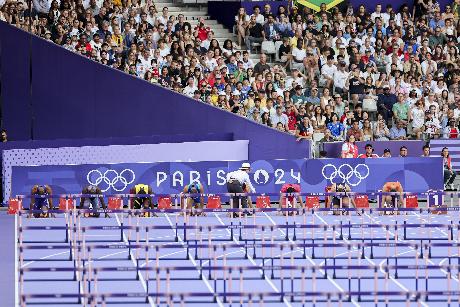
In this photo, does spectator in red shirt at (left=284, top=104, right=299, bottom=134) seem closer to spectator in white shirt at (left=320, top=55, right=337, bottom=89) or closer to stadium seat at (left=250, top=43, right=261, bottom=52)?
spectator in white shirt at (left=320, top=55, right=337, bottom=89)

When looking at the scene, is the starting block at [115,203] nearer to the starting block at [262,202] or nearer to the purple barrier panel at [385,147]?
the starting block at [262,202]

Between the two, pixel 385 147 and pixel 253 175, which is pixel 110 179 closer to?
pixel 253 175

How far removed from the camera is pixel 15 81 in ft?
152

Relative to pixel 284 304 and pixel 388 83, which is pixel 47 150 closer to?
pixel 388 83

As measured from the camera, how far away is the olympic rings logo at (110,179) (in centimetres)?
4294

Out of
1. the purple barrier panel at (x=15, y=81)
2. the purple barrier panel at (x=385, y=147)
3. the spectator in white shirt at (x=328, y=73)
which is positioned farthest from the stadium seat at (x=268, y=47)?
the purple barrier panel at (x=15, y=81)

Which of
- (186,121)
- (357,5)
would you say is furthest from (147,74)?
(357,5)

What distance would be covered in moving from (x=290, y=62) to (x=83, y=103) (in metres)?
7.13

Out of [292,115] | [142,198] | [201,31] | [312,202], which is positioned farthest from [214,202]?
[201,31]

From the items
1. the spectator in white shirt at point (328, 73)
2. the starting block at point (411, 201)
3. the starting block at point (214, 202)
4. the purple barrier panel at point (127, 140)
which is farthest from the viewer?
the spectator in white shirt at point (328, 73)

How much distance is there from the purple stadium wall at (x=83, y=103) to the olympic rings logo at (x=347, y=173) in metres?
2.44

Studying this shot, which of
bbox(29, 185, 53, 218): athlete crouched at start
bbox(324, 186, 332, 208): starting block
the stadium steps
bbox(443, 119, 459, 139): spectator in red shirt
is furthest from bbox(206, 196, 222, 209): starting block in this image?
the stadium steps

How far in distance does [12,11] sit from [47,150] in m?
5.30

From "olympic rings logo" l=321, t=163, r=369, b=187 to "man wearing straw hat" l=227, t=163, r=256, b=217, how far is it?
109 inches
